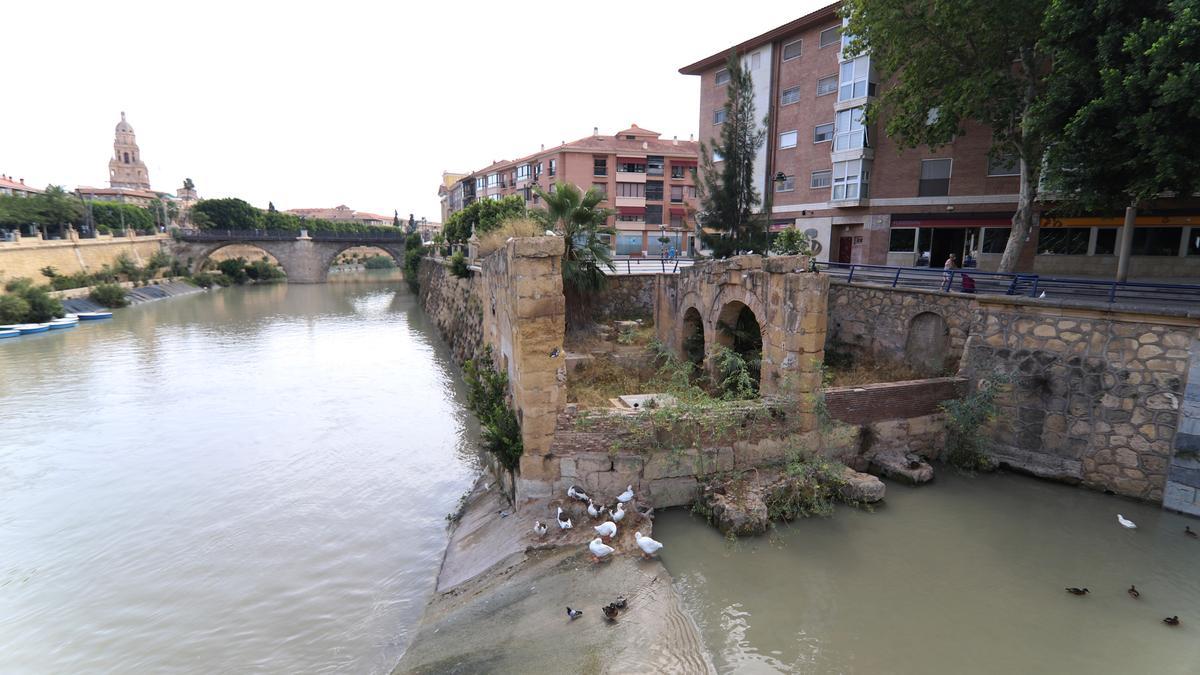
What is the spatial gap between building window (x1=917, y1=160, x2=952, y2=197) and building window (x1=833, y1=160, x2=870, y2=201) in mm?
2163

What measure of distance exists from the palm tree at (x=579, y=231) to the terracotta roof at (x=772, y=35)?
30.1ft

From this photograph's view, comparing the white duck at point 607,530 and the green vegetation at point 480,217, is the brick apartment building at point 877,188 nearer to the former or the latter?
the green vegetation at point 480,217

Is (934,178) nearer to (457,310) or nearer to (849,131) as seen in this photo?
(849,131)

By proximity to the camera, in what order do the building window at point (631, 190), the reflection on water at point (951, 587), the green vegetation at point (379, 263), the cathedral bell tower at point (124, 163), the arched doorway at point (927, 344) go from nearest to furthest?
the reflection on water at point (951, 587) < the arched doorway at point (927, 344) < the building window at point (631, 190) < the green vegetation at point (379, 263) < the cathedral bell tower at point (124, 163)

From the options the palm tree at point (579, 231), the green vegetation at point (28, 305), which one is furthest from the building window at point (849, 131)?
the green vegetation at point (28, 305)

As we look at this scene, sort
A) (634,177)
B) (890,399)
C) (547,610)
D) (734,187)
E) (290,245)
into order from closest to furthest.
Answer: (547,610), (890,399), (734,187), (634,177), (290,245)

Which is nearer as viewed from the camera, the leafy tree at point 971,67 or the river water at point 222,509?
the river water at point 222,509

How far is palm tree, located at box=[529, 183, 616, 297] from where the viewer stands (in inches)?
714

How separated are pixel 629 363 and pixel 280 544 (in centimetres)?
933

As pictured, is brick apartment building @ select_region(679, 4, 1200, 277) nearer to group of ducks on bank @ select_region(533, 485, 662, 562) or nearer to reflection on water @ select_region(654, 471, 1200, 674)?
reflection on water @ select_region(654, 471, 1200, 674)

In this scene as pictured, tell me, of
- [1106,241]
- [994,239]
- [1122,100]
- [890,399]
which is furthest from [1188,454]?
[994,239]

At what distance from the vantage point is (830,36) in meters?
25.2

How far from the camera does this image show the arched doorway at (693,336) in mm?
15391

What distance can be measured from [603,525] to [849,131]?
22.6 meters
